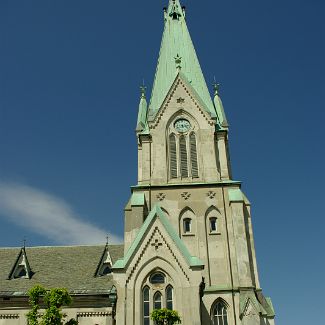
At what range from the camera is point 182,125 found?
142ft

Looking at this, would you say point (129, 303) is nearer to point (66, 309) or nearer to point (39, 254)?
point (66, 309)

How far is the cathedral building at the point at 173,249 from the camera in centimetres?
3083

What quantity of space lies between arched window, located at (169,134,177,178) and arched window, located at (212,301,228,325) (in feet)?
38.2

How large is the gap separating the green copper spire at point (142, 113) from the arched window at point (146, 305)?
17.4m

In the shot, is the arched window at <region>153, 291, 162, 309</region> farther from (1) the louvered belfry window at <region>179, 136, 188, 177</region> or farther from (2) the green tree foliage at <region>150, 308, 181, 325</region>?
(1) the louvered belfry window at <region>179, 136, 188, 177</region>

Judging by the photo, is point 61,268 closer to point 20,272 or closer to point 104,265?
point 20,272

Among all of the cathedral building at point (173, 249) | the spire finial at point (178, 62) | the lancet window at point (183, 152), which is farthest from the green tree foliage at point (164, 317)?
the spire finial at point (178, 62)

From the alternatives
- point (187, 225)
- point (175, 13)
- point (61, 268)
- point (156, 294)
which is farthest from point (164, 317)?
point (175, 13)

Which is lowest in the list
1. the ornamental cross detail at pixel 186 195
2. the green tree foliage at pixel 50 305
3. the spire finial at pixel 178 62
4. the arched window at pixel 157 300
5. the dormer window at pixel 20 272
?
the green tree foliage at pixel 50 305

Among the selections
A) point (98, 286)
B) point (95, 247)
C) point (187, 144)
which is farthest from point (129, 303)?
point (187, 144)

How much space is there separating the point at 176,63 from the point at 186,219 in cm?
1805

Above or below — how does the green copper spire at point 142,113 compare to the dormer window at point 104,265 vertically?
above

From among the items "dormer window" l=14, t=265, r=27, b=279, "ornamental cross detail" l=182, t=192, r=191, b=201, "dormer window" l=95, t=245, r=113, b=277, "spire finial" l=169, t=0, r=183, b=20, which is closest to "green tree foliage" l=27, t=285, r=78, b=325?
"dormer window" l=95, t=245, r=113, b=277

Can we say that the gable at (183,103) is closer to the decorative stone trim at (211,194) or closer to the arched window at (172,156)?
the arched window at (172,156)
